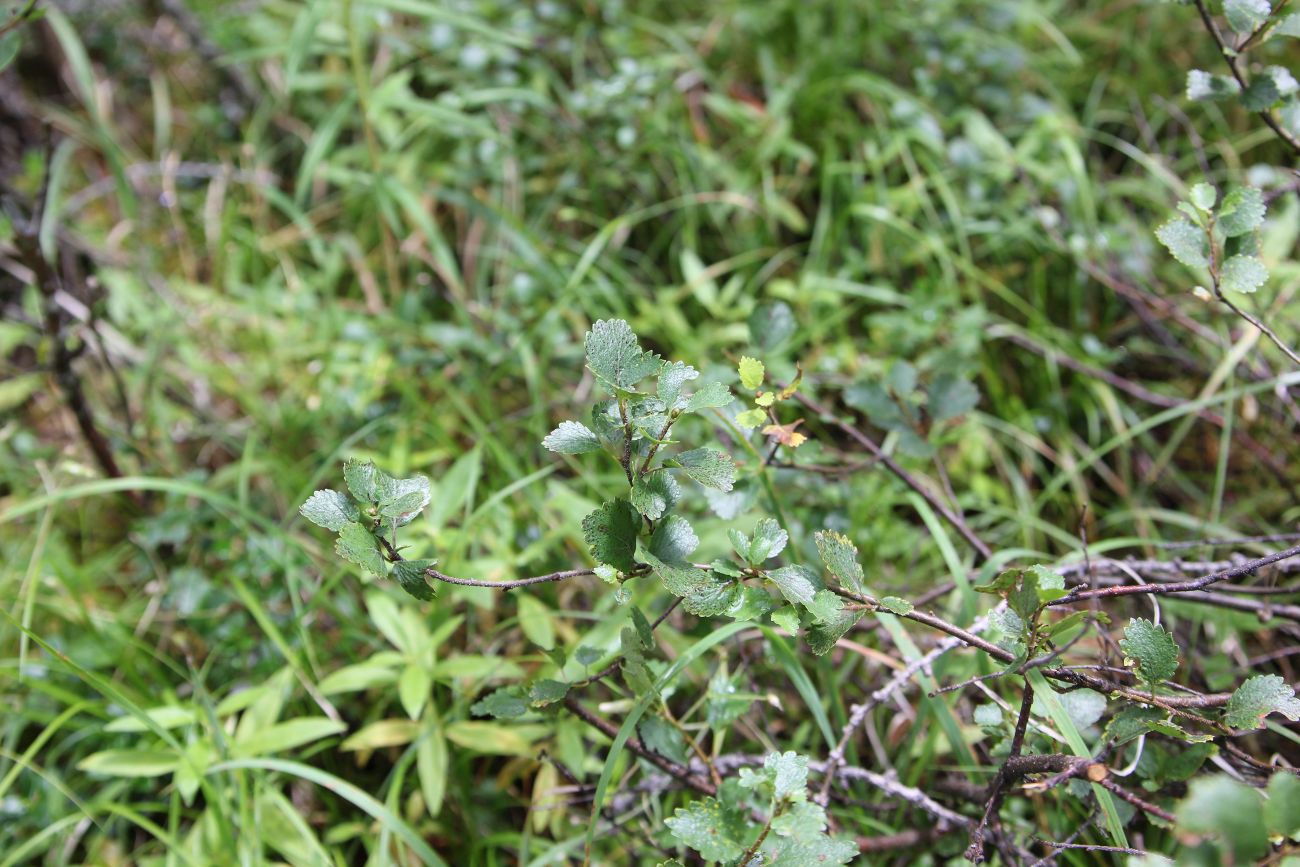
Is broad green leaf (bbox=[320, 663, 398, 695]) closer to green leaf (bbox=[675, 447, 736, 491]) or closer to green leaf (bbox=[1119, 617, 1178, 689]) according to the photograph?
green leaf (bbox=[675, 447, 736, 491])

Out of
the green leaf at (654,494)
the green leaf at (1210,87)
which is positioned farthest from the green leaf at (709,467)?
the green leaf at (1210,87)

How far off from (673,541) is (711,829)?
12.0 inches

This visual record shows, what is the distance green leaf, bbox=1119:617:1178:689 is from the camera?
89cm

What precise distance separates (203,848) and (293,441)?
2.68ft

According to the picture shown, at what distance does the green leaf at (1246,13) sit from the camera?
1055mm

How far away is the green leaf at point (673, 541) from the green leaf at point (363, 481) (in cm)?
29

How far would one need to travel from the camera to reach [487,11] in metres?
2.35

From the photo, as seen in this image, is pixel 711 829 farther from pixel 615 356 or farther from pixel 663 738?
pixel 615 356

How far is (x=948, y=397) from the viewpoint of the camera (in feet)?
4.50

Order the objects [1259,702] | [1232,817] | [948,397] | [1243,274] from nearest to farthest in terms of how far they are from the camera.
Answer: [1232,817]
[1259,702]
[1243,274]
[948,397]

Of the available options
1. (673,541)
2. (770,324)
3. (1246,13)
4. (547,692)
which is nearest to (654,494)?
(673,541)

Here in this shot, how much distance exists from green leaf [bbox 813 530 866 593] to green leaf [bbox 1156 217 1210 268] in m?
0.51

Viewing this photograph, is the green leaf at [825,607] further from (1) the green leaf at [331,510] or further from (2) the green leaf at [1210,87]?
(2) the green leaf at [1210,87]

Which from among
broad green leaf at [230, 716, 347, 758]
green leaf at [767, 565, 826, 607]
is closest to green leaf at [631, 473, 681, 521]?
green leaf at [767, 565, 826, 607]
